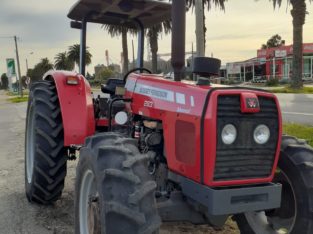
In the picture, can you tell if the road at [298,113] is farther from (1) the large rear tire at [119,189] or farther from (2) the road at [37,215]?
(1) the large rear tire at [119,189]

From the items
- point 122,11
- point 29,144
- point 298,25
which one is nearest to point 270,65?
point 298,25

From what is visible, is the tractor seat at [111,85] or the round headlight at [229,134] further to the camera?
the tractor seat at [111,85]

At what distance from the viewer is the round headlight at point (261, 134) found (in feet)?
11.4

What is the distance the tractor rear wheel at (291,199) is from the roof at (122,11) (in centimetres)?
231

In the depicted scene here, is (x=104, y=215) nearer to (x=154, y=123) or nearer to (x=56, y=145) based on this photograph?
(x=154, y=123)

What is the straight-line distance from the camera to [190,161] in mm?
3500

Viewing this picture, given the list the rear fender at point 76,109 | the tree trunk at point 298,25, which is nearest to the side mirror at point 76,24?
the rear fender at point 76,109

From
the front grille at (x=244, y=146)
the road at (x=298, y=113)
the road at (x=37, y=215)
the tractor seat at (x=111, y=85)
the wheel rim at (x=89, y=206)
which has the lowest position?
the road at (x=37, y=215)

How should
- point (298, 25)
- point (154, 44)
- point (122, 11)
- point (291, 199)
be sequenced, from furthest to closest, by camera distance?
point (154, 44) < point (298, 25) < point (122, 11) < point (291, 199)

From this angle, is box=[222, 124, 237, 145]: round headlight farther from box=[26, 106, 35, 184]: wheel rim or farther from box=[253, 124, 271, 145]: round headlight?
box=[26, 106, 35, 184]: wheel rim

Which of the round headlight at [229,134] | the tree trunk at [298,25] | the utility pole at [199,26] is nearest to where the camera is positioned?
the round headlight at [229,134]

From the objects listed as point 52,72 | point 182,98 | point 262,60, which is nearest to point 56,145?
point 52,72

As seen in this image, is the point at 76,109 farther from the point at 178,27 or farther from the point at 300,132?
the point at 300,132

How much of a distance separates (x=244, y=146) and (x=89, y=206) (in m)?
1.29
